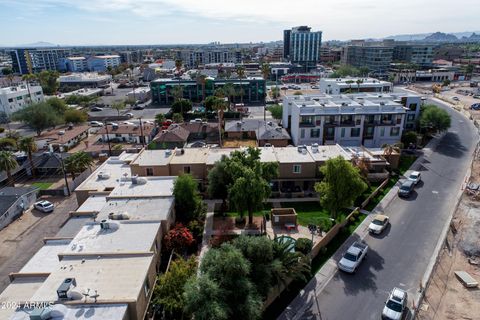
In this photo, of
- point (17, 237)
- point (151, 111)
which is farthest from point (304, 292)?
point (151, 111)

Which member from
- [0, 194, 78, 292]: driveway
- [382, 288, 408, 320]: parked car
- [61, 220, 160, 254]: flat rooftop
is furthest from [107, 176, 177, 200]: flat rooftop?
[382, 288, 408, 320]: parked car

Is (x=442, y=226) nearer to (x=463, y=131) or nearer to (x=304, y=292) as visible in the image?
(x=304, y=292)

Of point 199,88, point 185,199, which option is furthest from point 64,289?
point 199,88

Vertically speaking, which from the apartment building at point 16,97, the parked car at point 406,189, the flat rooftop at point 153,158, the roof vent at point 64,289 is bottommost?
the parked car at point 406,189

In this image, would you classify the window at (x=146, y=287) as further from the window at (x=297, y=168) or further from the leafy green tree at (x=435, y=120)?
the leafy green tree at (x=435, y=120)

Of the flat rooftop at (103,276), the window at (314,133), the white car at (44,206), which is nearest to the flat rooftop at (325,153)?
the window at (314,133)

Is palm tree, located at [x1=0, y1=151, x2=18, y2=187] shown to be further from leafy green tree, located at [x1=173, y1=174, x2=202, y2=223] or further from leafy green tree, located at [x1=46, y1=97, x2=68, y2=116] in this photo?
leafy green tree, located at [x1=46, y1=97, x2=68, y2=116]
